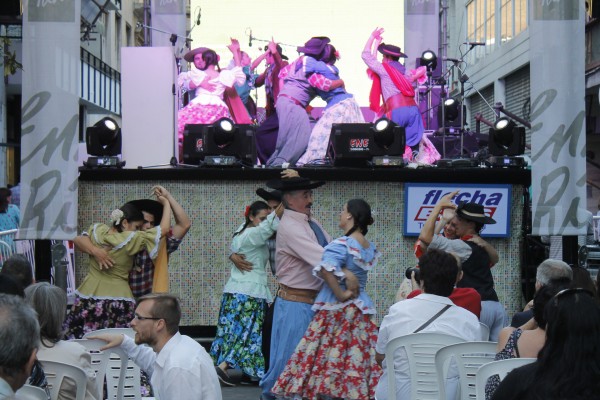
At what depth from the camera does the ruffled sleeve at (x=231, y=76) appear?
12.9 meters

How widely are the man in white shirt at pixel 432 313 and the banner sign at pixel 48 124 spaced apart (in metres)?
3.15

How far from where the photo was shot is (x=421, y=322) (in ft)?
16.5

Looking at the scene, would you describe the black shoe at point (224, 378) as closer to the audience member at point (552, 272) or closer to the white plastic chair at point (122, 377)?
the white plastic chair at point (122, 377)

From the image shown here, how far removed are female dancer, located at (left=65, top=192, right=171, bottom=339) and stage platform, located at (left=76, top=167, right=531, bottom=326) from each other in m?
2.15

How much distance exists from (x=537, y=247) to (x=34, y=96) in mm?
4092

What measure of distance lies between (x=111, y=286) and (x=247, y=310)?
50.2 inches

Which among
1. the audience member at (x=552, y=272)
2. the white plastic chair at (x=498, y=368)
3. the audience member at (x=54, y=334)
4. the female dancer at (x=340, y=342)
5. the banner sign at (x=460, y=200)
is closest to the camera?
the white plastic chair at (x=498, y=368)

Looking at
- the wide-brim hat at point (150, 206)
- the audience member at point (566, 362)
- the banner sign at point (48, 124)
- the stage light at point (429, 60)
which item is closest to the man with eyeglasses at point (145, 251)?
the wide-brim hat at point (150, 206)

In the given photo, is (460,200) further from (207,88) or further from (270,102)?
(207,88)

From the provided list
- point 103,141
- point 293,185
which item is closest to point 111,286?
point 293,185

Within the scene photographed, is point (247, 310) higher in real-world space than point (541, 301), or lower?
lower

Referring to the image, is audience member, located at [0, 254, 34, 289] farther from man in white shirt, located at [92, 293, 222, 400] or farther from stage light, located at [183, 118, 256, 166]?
stage light, located at [183, 118, 256, 166]

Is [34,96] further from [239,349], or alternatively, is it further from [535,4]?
[535,4]

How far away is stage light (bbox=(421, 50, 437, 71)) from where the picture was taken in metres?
14.4
